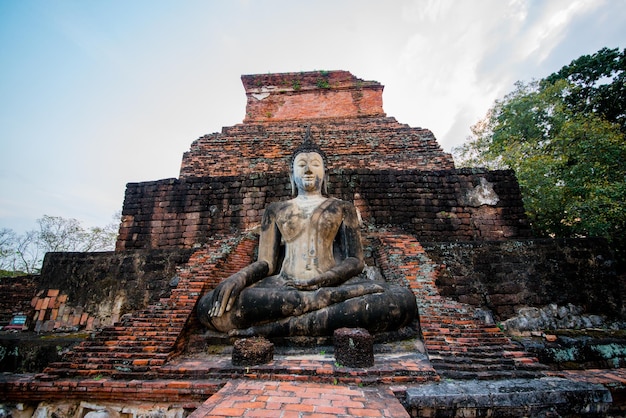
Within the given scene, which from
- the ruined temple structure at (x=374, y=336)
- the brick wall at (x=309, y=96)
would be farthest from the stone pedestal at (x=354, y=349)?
the brick wall at (x=309, y=96)

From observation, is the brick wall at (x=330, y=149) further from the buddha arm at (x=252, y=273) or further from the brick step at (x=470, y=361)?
the brick step at (x=470, y=361)

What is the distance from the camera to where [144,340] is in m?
3.29

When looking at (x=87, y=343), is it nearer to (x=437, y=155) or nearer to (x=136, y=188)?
(x=136, y=188)

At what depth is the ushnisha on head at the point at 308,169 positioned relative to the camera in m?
4.52

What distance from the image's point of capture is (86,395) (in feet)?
9.13

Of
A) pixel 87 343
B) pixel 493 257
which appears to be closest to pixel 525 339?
pixel 493 257

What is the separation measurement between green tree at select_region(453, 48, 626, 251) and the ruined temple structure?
10.9 ft

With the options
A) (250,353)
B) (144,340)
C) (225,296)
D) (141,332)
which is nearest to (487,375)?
(250,353)

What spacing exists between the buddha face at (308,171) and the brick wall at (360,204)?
1229 mm

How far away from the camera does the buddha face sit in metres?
4.51

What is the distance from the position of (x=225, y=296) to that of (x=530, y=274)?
172 inches

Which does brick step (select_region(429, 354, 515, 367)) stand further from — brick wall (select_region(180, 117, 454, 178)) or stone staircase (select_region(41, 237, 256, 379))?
brick wall (select_region(180, 117, 454, 178))

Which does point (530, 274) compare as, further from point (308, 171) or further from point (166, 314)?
point (166, 314)

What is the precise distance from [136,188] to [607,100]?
66.6ft
